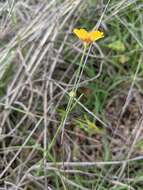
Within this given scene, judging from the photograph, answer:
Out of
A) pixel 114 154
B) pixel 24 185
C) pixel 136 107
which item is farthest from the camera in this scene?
pixel 136 107

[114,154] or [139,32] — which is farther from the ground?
[139,32]

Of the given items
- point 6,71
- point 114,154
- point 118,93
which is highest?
point 6,71

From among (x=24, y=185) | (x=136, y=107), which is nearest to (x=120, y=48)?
(x=136, y=107)

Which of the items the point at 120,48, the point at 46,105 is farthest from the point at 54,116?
the point at 120,48

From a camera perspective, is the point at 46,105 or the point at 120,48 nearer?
the point at 46,105

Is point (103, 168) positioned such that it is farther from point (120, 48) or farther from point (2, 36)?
point (2, 36)

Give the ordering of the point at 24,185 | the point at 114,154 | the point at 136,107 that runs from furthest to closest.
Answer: the point at 136,107, the point at 114,154, the point at 24,185

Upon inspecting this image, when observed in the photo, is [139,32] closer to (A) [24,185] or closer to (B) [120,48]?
(B) [120,48]

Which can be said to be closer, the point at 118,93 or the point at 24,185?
the point at 24,185

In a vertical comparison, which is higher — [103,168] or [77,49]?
[77,49]
